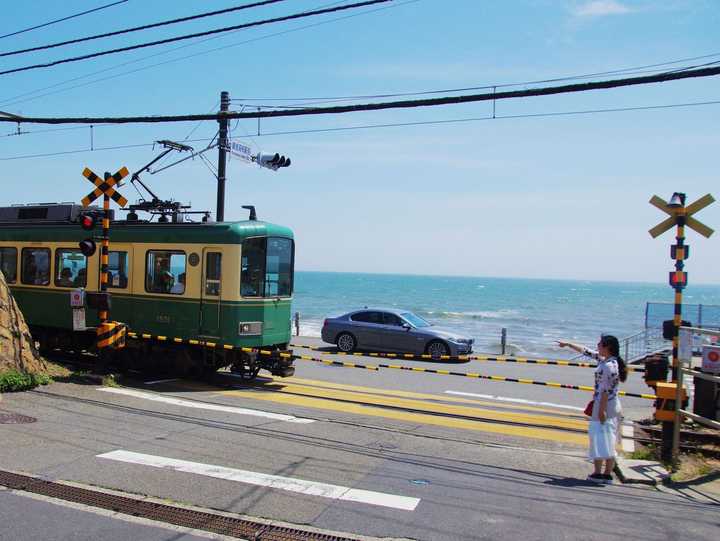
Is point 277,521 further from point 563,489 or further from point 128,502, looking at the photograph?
point 563,489

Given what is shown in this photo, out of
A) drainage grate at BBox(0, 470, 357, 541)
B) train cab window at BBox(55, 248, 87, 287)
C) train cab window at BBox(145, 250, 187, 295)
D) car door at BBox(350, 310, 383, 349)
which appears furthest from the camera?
car door at BBox(350, 310, 383, 349)

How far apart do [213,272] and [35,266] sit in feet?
18.4

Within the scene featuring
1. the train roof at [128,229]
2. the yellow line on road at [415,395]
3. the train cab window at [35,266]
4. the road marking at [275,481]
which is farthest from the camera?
the train cab window at [35,266]

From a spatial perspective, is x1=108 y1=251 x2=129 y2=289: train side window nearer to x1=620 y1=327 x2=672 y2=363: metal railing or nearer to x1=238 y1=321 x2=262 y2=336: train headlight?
x1=238 y1=321 x2=262 y2=336: train headlight

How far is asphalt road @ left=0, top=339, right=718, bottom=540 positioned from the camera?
5898mm

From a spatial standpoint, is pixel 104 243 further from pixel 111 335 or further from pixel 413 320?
pixel 413 320

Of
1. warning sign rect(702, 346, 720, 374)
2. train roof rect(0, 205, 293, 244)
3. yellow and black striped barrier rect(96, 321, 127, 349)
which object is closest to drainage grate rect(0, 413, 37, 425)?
yellow and black striped barrier rect(96, 321, 127, 349)

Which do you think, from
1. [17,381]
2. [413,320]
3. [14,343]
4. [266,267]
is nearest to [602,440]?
[266,267]

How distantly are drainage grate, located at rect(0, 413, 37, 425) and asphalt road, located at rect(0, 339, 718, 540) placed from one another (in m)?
0.17

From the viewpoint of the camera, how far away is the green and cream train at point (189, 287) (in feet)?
42.1

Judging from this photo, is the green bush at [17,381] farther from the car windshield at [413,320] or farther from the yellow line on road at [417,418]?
the car windshield at [413,320]

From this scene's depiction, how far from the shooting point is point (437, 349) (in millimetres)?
20219

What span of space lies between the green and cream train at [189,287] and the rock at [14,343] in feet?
7.30

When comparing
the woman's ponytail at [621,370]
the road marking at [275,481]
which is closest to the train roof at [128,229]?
the road marking at [275,481]
